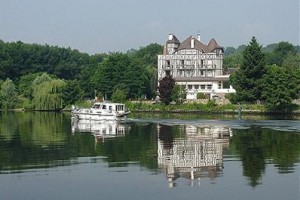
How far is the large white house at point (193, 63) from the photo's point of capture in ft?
285

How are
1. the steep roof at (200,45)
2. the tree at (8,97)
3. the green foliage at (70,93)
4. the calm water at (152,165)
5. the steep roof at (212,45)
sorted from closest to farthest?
the calm water at (152,165), the green foliage at (70,93), the tree at (8,97), the steep roof at (212,45), the steep roof at (200,45)

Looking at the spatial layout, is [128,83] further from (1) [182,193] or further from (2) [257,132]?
(1) [182,193]

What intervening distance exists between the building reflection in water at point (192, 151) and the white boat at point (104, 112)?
11475 mm

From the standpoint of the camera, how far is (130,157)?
2716 cm

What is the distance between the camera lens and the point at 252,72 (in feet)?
220

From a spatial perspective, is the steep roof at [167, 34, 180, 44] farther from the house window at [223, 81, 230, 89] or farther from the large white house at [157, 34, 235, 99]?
the house window at [223, 81, 230, 89]

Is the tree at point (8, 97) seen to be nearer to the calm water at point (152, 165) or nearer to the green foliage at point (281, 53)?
the calm water at point (152, 165)

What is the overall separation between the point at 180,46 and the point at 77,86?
1692 cm

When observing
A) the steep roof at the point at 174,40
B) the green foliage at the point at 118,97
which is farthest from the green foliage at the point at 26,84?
the steep roof at the point at 174,40

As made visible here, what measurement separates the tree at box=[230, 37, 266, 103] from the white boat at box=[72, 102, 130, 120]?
53.2 ft

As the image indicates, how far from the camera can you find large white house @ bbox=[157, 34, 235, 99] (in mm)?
86875

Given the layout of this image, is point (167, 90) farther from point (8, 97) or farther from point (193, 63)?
point (8, 97)

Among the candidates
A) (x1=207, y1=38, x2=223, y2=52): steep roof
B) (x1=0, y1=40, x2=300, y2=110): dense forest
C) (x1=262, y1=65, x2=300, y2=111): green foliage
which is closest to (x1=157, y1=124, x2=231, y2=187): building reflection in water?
(x1=262, y1=65, x2=300, y2=111): green foliage

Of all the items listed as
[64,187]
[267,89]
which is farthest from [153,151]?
[267,89]
